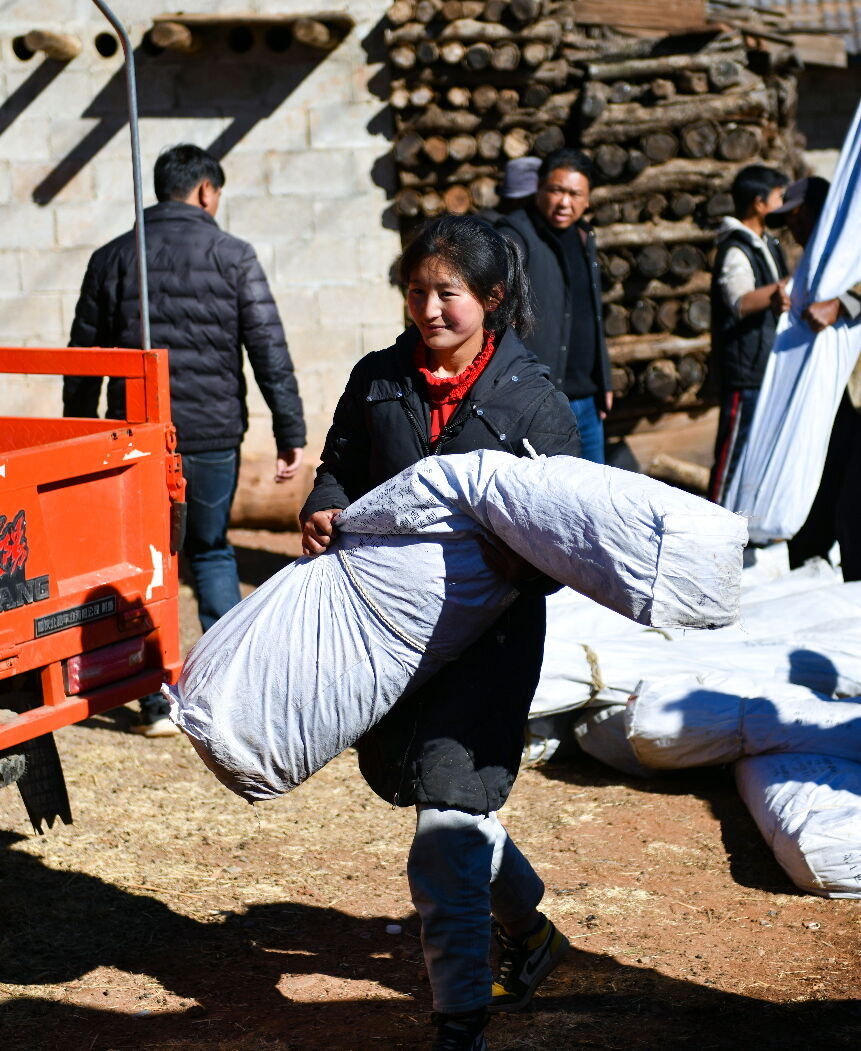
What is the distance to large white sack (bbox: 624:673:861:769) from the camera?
4184 mm

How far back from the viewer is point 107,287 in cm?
525

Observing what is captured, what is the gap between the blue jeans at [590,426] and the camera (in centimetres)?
627

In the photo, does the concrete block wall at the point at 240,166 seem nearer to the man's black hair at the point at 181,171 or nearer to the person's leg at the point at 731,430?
the person's leg at the point at 731,430

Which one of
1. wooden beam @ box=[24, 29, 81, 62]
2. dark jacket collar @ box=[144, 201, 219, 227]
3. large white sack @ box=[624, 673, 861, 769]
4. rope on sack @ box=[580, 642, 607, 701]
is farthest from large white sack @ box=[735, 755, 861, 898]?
wooden beam @ box=[24, 29, 81, 62]

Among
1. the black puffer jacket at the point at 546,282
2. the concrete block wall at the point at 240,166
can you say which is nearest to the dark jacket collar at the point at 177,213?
the black puffer jacket at the point at 546,282

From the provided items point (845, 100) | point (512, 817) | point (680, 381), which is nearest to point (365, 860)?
point (512, 817)

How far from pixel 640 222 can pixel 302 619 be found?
6592 millimetres

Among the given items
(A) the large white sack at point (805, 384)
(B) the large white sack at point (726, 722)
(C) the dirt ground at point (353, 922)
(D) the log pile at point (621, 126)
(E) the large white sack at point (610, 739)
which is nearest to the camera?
(C) the dirt ground at point (353, 922)

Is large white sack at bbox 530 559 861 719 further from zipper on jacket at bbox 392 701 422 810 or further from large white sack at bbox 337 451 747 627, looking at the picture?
large white sack at bbox 337 451 747 627

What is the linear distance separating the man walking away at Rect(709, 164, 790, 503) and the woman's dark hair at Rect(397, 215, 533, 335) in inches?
137

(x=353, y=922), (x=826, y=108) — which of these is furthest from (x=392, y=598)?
(x=826, y=108)

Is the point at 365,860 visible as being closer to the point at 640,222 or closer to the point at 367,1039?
the point at 367,1039

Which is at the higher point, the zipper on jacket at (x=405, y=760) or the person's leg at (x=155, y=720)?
the zipper on jacket at (x=405, y=760)

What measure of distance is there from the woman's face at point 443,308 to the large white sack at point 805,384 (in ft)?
10.3
